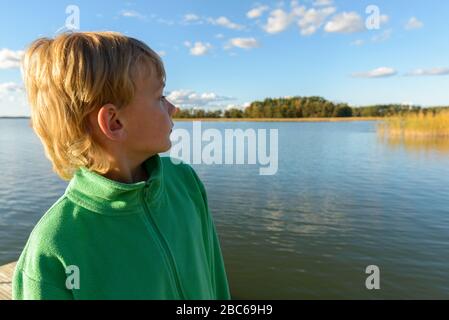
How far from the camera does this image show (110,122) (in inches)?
44.8

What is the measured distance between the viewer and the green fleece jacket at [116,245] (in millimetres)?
978

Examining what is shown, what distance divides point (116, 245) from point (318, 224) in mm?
7954

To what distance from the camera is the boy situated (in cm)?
100

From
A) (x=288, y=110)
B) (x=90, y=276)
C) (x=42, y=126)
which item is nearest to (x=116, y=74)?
(x=42, y=126)

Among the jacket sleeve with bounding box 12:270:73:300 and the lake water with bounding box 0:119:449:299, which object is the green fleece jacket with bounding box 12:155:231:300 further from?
the lake water with bounding box 0:119:449:299

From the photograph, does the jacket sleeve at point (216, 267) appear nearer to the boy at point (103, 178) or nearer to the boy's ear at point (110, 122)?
the boy at point (103, 178)

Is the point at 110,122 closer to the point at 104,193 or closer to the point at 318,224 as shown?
the point at 104,193

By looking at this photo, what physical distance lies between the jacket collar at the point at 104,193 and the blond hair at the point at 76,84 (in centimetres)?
5

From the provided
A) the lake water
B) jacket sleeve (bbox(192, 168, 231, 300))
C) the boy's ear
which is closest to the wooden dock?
the lake water

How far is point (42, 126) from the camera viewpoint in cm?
112

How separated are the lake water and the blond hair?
5077mm

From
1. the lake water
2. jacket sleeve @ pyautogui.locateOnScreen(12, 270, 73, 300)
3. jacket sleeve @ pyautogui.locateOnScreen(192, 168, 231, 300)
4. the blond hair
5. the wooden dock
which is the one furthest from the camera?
the lake water

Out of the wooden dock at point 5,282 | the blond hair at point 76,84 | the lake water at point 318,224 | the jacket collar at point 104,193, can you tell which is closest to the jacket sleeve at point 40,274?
the jacket collar at point 104,193

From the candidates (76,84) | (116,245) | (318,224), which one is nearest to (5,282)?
(116,245)
